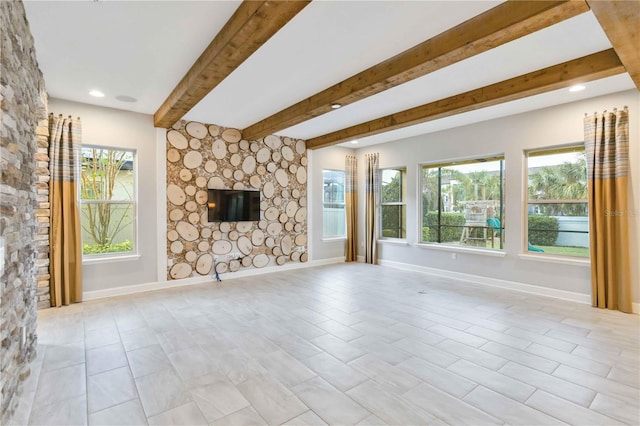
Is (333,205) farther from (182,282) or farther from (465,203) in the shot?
(182,282)

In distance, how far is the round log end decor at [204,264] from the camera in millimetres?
5340

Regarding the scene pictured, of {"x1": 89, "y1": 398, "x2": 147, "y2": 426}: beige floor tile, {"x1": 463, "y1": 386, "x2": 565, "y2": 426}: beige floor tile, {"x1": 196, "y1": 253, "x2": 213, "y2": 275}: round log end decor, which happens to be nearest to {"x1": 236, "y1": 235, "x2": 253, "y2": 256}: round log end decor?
{"x1": 196, "y1": 253, "x2": 213, "y2": 275}: round log end decor

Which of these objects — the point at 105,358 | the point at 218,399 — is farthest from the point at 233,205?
the point at 218,399

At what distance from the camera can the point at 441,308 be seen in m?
3.95

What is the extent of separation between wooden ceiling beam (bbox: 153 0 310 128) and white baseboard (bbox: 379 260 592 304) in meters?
4.92

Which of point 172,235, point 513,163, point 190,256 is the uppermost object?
point 513,163

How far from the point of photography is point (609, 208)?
3.91 meters

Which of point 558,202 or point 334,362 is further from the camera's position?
point 558,202

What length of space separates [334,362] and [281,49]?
111 inches

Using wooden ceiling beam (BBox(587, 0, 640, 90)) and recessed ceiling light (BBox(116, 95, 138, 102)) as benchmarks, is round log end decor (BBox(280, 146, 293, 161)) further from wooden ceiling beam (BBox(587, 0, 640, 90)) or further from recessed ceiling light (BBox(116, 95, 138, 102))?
wooden ceiling beam (BBox(587, 0, 640, 90))

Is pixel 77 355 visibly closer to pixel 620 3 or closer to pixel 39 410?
pixel 39 410

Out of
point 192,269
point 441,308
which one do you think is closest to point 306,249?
point 192,269

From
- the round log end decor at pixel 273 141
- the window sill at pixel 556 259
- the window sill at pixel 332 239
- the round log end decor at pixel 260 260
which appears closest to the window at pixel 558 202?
the window sill at pixel 556 259

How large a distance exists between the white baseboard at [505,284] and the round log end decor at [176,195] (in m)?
4.42
